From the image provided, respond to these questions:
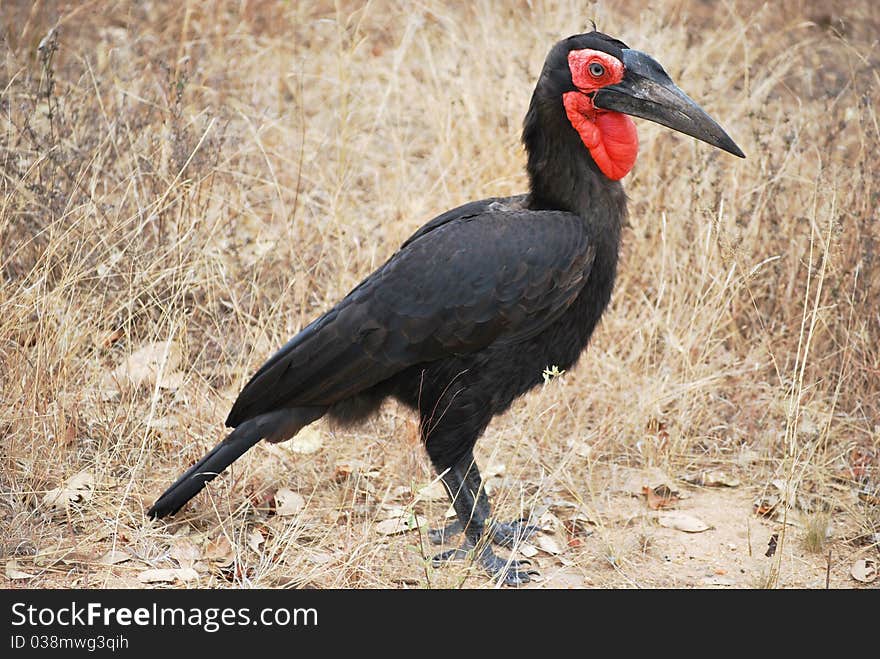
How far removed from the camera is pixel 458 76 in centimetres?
556

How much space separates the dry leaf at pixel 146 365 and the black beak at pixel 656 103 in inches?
72.8

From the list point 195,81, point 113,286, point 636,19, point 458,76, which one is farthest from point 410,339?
point 636,19

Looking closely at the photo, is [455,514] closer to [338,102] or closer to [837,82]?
[338,102]

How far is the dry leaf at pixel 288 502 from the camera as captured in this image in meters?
3.68

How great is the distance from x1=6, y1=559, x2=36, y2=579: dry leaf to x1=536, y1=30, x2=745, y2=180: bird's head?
219 cm

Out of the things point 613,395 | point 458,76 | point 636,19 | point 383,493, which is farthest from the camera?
point 636,19

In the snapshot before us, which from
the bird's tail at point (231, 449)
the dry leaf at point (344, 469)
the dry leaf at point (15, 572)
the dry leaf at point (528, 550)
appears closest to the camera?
the dry leaf at point (15, 572)

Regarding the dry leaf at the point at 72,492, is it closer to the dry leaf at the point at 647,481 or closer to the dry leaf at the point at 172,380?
the dry leaf at the point at 172,380

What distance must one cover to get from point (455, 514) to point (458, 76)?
8.62 feet

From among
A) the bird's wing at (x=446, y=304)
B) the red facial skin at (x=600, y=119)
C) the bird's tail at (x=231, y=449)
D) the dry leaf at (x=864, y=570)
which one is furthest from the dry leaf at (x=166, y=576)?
the dry leaf at (x=864, y=570)

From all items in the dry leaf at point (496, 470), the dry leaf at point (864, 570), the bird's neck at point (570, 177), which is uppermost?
the bird's neck at point (570, 177)

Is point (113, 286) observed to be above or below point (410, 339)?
below

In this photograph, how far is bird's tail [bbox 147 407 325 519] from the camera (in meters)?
3.36

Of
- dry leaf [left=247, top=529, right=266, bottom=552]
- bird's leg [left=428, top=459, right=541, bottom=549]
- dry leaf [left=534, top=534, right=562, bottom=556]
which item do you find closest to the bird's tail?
dry leaf [left=247, top=529, right=266, bottom=552]
